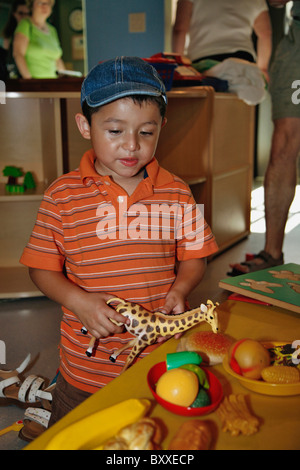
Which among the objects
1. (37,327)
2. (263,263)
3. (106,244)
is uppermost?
(106,244)

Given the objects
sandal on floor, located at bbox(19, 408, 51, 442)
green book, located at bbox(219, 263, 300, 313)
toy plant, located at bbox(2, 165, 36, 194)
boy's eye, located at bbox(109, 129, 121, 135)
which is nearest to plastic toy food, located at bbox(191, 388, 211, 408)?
green book, located at bbox(219, 263, 300, 313)

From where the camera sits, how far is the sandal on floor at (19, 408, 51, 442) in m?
1.18

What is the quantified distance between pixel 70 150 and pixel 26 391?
1382mm

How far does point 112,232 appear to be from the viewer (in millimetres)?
951

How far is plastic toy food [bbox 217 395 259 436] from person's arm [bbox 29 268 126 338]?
0.79 feet

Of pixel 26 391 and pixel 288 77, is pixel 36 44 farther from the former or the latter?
pixel 26 391

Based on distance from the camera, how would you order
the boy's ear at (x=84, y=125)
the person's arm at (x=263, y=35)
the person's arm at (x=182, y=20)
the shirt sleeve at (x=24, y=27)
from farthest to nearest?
the shirt sleeve at (x=24, y=27)
the person's arm at (x=263, y=35)
the person's arm at (x=182, y=20)
the boy's ear at (x=84, y=125)

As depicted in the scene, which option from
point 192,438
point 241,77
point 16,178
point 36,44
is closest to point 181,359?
point 192,438

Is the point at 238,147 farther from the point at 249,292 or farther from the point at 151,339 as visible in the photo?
the point at 151,339

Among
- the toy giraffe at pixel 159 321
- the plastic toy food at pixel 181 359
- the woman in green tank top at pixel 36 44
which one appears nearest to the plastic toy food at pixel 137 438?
the plastic toy food at pixel 181 359

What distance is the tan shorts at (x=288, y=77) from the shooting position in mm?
2000

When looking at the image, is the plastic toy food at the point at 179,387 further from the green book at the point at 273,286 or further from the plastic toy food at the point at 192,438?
the green book at the point at 273,286

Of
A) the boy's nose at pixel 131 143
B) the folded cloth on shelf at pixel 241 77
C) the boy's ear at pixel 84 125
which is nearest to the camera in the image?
the boy's nose at pixel 131 143

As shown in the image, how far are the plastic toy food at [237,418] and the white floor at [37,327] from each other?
524 millimetres
